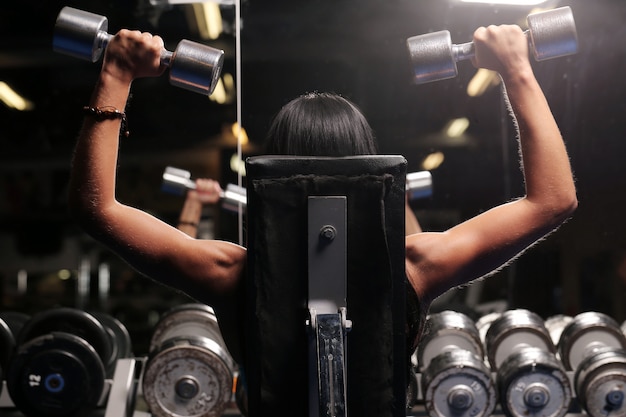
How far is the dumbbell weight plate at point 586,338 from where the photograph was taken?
10.7 ft

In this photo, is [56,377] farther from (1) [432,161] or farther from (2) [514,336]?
(1) [432,161]

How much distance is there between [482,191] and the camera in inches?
146

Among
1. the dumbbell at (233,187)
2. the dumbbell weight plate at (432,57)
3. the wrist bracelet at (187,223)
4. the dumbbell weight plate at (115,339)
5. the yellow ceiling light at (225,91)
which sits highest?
the dumbbell weight plate at (432,57)

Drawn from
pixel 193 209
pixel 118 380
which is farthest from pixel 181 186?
pixel 118 380

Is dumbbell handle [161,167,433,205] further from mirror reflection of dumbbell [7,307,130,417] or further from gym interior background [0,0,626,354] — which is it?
mirror reflection of dumbbell [7,307,130,417]

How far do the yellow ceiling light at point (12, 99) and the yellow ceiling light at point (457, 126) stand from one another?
1.88 meters

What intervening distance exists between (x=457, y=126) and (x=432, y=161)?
8.0 inches

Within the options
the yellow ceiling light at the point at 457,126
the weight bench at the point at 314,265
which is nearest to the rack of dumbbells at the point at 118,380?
the yellow ceiling light at the point at 457,126

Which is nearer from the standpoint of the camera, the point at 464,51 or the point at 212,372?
the point at 464,51

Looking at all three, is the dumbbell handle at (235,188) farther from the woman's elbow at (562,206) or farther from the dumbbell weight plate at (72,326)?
the woman's elbow at (562,206)

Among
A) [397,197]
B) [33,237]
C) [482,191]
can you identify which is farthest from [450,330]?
[397,197]

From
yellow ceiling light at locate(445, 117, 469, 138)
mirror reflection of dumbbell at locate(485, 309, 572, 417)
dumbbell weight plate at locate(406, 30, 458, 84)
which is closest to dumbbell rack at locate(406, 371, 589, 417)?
mirror reflection of dumbbell at locate(485, 309, 572, 417)

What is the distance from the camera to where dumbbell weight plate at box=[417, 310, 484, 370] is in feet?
10.4

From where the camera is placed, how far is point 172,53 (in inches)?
51.2
